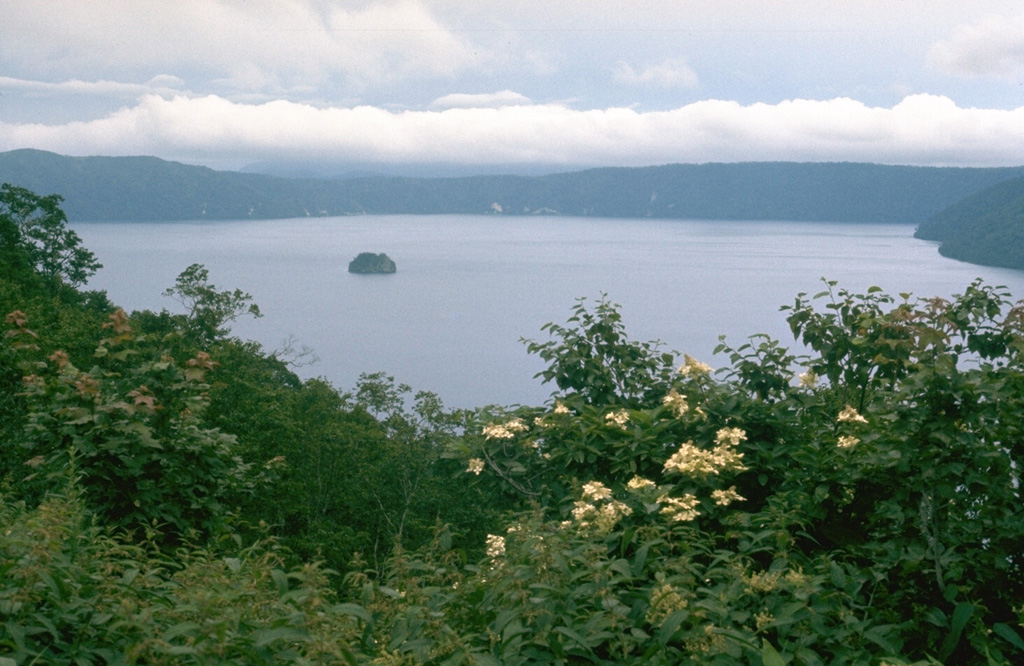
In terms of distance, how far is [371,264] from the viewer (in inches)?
5945

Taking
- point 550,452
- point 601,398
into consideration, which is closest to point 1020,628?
point 550,452

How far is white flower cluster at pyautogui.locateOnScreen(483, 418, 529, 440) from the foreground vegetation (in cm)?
5

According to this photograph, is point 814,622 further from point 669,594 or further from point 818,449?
point 818,449

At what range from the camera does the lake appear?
82.8 m

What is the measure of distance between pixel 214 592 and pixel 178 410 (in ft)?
10.2

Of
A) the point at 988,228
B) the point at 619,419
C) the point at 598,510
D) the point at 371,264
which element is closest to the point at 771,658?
the point at 598,510

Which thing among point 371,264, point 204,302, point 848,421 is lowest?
point 371,264

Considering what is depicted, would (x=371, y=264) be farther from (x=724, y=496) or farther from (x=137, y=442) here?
(x=724, y=496)

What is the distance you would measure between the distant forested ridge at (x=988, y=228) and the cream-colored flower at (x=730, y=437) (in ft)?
177

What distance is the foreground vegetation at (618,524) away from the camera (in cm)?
267

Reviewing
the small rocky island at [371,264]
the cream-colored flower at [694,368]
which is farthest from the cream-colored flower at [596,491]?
the small rocky island at [371,264]

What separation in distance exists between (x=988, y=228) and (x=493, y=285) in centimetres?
7932

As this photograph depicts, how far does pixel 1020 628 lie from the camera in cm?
332

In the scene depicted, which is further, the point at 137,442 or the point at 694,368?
the point at 694,368
